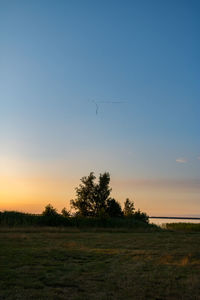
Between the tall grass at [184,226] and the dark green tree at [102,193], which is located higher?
the dark green tree at [102,193]

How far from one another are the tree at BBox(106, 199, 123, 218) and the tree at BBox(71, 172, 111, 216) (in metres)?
0.80

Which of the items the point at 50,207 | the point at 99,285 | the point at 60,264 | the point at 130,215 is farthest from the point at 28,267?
the point at 130,215

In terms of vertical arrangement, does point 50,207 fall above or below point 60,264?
above

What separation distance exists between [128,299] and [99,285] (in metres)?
1.60

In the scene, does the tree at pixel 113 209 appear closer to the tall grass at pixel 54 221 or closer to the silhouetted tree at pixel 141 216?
the silhouetted tree at pixel 141 216

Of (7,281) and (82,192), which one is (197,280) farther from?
(82,192)

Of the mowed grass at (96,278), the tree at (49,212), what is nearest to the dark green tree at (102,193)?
the tree at (49,212)

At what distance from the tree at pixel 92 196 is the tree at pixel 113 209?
0.80 meters

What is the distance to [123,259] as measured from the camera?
44.1 ft

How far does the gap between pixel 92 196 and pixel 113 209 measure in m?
4.90

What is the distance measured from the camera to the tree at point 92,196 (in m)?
61.1

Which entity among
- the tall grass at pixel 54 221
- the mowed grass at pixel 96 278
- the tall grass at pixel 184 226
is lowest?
the mowed grass at pixel 96 278

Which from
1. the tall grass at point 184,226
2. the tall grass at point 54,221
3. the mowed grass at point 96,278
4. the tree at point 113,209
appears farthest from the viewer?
the tree at point 113,209

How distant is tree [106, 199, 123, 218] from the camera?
5972cm
